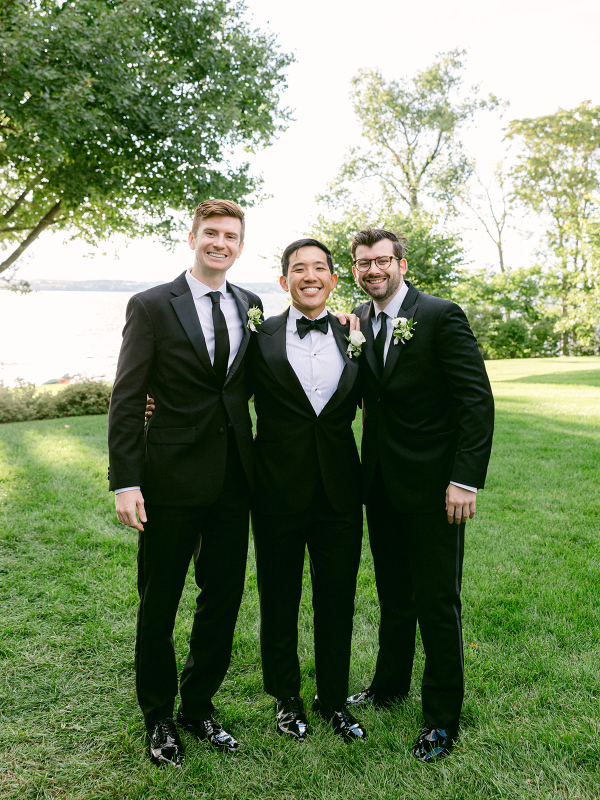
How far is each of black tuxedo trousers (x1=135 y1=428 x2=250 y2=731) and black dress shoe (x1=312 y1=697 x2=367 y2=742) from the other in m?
0.60

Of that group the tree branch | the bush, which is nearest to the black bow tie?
the bush

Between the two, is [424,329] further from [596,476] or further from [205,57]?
[205,57]

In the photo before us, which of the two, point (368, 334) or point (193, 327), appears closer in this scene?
point (193, 327)

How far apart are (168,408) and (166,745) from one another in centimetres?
169

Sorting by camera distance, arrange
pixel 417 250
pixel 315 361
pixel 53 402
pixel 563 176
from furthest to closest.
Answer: pixel 563 176 → pixel 417 250 → pixel 53 402 → pixel 315 361

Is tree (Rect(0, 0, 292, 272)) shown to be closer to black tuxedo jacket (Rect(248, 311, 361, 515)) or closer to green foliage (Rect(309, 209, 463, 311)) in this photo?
green foliage (Rect(309, 209, 463, 311))

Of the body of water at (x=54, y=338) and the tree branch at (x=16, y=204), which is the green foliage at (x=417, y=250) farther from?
the tree branch at (x=16, y=204)

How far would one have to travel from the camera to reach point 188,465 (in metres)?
2.73

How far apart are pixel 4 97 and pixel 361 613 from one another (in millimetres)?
9450

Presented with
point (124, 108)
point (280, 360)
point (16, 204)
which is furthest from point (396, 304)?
point (16, 204)

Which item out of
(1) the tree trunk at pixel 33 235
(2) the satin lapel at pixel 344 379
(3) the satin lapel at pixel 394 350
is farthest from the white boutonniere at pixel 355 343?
(1) the tree trunk at pixel 33 235

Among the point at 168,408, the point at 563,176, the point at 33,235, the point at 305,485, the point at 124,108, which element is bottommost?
the point at 305,485

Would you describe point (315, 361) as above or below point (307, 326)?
below

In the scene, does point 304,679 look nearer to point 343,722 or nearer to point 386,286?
point 343,722
